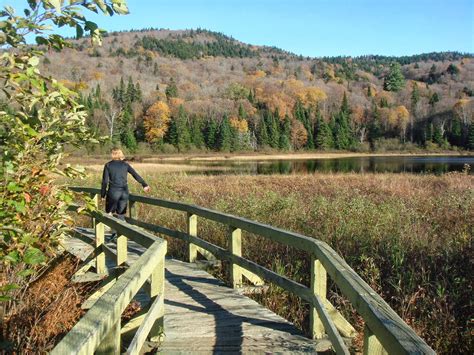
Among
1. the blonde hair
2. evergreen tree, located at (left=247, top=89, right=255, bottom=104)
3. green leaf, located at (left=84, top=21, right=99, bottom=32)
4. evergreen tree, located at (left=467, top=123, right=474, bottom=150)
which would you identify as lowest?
evergreen tree, located at (left=467, top=123, right=474, bottom=150)

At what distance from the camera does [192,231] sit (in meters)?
6.94

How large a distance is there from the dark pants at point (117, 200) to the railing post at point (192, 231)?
183 centimetres

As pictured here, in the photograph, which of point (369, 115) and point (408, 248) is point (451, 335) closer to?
point (408, 248)

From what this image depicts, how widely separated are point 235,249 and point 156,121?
10300cm

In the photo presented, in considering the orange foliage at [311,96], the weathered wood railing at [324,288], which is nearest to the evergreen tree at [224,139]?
the orange foliage at [311,96]

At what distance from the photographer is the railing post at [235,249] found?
5621 millimetres

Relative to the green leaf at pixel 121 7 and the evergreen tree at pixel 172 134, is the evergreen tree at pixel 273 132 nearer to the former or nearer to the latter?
the evergreen tree at pixel 172 134

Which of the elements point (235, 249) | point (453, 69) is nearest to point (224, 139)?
point (235, 249)

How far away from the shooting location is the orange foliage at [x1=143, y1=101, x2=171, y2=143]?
104 metres

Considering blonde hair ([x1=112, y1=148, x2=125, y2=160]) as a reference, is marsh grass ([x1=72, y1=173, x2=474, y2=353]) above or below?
below

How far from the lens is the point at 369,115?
131 metres

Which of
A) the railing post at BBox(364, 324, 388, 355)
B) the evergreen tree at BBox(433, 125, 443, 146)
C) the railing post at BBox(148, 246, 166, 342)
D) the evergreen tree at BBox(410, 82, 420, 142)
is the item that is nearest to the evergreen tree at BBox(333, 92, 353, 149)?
the evergreen tree at BBox(410, 82, 420, 142)

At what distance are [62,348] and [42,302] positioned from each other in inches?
166

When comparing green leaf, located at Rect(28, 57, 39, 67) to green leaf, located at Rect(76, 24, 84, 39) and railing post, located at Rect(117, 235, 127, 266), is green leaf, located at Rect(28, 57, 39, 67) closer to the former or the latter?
green leaf, located at Rect(76, 24, 84, 39)
